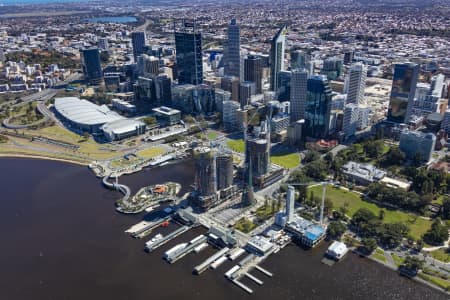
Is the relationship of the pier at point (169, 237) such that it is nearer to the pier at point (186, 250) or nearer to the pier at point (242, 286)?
the pier at point (186, 250)

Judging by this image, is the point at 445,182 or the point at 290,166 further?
the point at 290,166

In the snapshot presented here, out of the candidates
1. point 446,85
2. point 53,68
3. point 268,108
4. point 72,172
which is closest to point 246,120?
point 268,108

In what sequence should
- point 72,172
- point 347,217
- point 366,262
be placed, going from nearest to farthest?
point 366,262
point 347,217
point 72,172

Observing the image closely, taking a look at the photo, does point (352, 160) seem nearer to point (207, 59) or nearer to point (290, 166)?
point (290, 166)

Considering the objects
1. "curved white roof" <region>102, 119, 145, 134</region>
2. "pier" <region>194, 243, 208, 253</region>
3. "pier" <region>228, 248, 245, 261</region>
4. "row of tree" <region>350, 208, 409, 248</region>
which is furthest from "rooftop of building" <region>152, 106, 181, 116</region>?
"row of tree" <region>350, 208, 409, 248</region>

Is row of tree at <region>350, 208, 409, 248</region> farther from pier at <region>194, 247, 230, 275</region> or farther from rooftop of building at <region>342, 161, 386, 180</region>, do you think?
pier at <region>194, 247, 230, 275</region>

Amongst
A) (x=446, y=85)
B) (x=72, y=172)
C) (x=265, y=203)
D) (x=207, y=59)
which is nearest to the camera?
(x=265, y=203)
